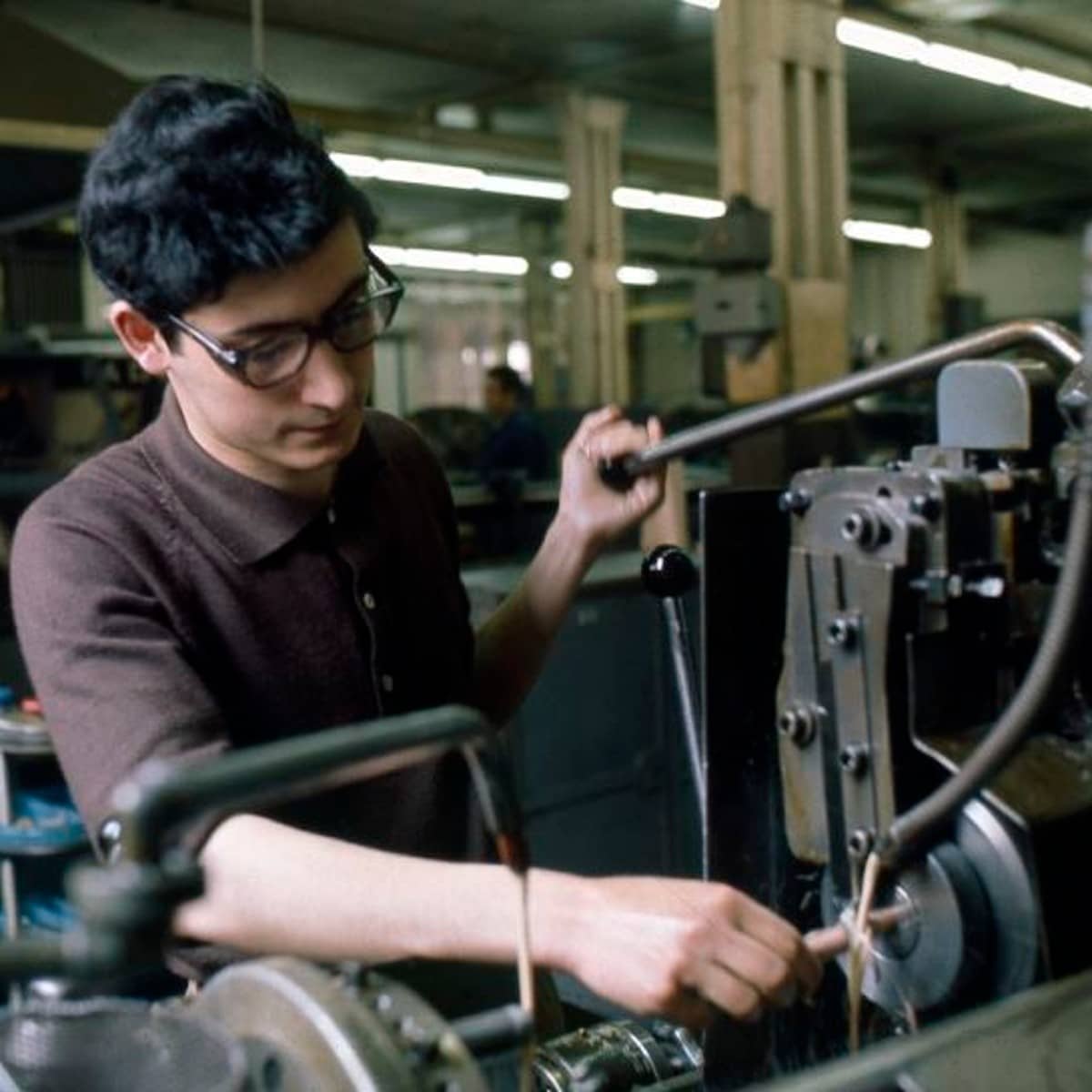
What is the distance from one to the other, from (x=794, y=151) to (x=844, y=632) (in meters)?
3.92

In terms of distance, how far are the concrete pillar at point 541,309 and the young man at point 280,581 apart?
790cm

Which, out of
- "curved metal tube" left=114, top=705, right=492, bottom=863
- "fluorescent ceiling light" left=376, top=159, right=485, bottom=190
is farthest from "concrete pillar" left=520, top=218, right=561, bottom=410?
"curved metal tube" left=114, top=705, right=492, bottom=863

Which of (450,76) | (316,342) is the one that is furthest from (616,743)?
(450,76)

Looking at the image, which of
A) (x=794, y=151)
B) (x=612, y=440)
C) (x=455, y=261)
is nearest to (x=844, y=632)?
(x=612, y=440)

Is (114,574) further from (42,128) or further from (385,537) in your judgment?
(42,128)

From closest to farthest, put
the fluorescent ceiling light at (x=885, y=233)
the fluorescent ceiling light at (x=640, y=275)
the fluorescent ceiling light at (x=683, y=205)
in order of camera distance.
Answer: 1. the fluorescent ceiling light at (x=683, y=205)
2. the fluorescent ceiling light at (x=885, y=233)
3. the fluorescent ceiling light at (x=640, y=275)

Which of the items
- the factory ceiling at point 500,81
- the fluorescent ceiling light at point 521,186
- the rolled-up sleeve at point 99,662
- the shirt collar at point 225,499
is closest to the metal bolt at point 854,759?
the rolled-up sleeve at point 99,662

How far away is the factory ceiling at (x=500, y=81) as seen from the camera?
10.6 ft

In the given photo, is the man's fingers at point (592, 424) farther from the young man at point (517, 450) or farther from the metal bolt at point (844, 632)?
the young man at point (517, 450)

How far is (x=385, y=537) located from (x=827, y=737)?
A: 474 mm

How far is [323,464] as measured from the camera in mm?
1076

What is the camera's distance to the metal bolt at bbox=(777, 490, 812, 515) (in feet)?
2.84

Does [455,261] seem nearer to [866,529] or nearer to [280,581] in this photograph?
[280,581]

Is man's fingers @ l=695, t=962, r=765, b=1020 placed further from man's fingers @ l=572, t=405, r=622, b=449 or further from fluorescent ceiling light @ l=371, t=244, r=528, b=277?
fluorescent ceiling light @ l=371, t=244, r=528, b=277
